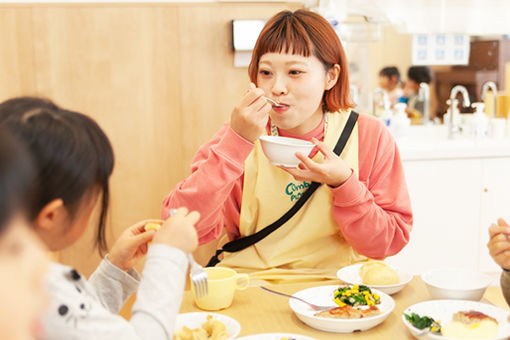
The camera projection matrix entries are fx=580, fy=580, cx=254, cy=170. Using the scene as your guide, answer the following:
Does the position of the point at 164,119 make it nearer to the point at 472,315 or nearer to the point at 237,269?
the point at 237,269

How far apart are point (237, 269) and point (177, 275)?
0.69 m

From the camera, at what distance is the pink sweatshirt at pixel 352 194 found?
1479 mm

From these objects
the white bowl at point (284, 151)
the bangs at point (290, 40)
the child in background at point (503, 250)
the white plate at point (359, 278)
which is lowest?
the white plate at point (359, 278)

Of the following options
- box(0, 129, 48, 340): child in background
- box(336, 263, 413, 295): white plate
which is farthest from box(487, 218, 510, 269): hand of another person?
box(0, 129, 48, 340): child in background

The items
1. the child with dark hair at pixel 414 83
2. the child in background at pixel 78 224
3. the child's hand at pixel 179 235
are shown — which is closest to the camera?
the child in background at pixel 78 224

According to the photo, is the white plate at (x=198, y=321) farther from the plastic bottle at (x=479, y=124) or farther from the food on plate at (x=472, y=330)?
the plastic bottle at (x=479, y=124)

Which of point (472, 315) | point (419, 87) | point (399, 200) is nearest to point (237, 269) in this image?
point (399, 200)

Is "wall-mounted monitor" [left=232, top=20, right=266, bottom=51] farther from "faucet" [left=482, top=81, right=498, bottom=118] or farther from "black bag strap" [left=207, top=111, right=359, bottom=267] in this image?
"faucet" [left=482, top=81, right=498, bottom=118]

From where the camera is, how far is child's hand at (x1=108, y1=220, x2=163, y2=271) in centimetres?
121

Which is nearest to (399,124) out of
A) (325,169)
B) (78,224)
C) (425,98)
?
(425,98)

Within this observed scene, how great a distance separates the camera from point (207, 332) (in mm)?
1119

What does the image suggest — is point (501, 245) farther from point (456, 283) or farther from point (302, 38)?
point (302, 38)

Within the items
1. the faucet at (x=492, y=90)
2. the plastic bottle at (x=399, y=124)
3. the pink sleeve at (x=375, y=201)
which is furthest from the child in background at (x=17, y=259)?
the faucet at (x=492, y=90)

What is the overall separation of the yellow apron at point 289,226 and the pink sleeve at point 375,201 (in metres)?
0.05
